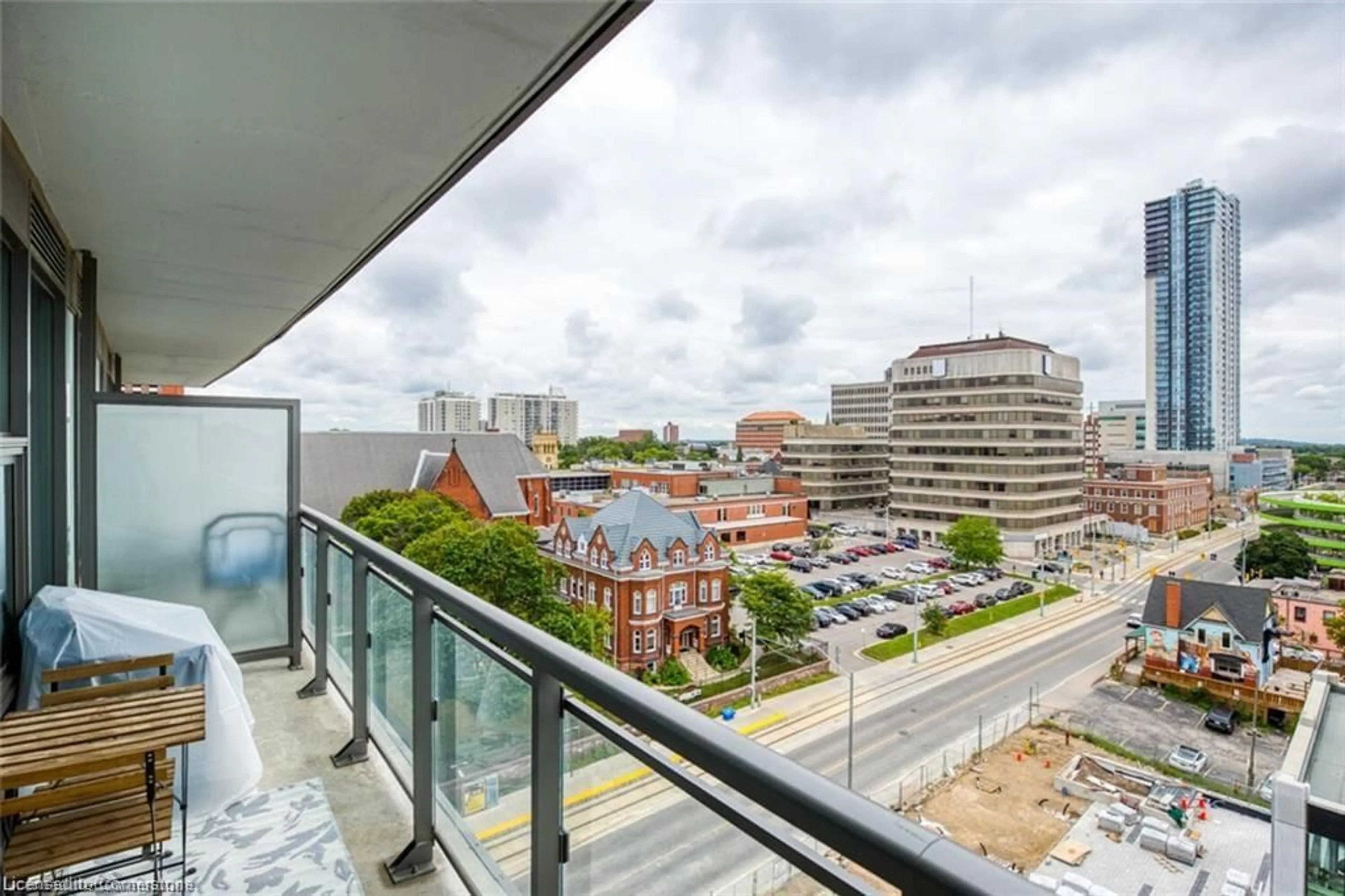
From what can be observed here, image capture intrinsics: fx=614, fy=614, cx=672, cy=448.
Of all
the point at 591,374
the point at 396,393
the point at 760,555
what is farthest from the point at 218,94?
the point at 591,374

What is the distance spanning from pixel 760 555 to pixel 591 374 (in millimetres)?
61493

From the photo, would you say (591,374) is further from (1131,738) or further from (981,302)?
(1131,738)

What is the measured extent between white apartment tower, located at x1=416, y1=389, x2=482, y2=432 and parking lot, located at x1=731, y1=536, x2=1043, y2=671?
6605cm

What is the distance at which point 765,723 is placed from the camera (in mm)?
15469

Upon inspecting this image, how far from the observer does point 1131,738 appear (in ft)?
51.4

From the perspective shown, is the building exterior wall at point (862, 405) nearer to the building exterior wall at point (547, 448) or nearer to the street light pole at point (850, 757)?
the building exterior wall at point (547, 448)

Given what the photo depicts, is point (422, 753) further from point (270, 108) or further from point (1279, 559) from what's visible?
point (1279, 559)

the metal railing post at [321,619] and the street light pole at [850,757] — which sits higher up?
the metal railing post at [321,619]

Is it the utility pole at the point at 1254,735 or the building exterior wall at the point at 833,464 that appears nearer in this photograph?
the utility pole at the point at 1254,735

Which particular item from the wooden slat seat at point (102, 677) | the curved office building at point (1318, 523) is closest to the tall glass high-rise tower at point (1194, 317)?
the curved office building at point (1318, 523)

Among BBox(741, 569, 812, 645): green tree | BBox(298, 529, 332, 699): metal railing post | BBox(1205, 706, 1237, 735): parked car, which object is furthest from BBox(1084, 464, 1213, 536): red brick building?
BBox(298, 529, 332, 699): metal railing post

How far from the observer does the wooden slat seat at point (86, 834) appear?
1.47 meters

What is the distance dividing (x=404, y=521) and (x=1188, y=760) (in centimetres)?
2310

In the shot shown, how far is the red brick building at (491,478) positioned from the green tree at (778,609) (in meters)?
14.9
